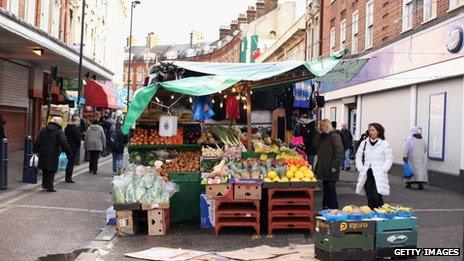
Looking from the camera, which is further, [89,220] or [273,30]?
[273,30]

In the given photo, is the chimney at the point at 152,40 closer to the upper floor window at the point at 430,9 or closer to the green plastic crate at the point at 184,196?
the upper floor window at the point at 430,9

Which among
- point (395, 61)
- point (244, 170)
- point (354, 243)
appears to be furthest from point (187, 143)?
point (395, 61)

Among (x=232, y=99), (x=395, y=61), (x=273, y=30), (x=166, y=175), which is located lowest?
(x=166, y=175)

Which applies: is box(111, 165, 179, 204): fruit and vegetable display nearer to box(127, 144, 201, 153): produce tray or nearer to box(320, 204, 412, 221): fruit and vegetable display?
box(127, 144, 201, 153): produce tray

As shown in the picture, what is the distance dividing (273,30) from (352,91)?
119 feet

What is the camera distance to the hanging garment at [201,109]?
11742 mm

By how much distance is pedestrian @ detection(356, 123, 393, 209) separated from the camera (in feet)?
31.1

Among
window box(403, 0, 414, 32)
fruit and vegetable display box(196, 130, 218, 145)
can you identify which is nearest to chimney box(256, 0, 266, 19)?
window box(403, 0, 414, 32)

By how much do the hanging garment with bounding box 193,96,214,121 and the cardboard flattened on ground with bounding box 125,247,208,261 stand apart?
4.29 metres

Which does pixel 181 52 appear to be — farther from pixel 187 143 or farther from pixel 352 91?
pixel 187 143

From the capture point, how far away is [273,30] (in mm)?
59625
